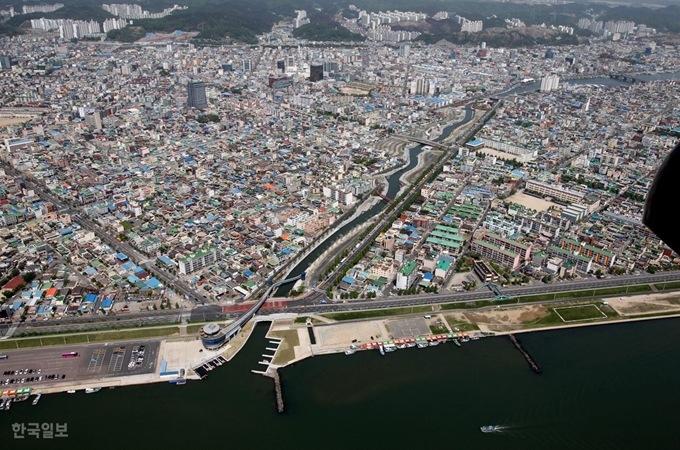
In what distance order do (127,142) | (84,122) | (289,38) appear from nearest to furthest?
(127,142), (84,122), (289,38)

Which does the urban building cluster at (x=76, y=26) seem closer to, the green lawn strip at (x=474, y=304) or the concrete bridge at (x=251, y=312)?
the concrete bridge at (x=251, y=312)

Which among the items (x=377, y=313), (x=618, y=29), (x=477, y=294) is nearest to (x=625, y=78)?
(x=618, y=29)

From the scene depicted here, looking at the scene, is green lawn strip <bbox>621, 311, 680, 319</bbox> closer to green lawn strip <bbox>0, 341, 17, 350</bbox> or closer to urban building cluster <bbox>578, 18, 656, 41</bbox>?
green lawn strip <bbox>0, 341, 17, 350</bbox>

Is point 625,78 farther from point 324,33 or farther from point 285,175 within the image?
point 285,175

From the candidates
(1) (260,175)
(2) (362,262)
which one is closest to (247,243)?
(2) (362,262)

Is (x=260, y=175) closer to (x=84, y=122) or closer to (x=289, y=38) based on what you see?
(x=84, y=122)

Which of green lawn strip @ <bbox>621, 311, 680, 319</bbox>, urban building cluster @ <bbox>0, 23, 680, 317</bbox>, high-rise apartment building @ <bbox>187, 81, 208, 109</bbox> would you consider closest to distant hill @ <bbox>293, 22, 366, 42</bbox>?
urban building cluster @ <bbox>0, 23, 680, 317</bbox>

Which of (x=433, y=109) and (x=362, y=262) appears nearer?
(x=362, y=262)
